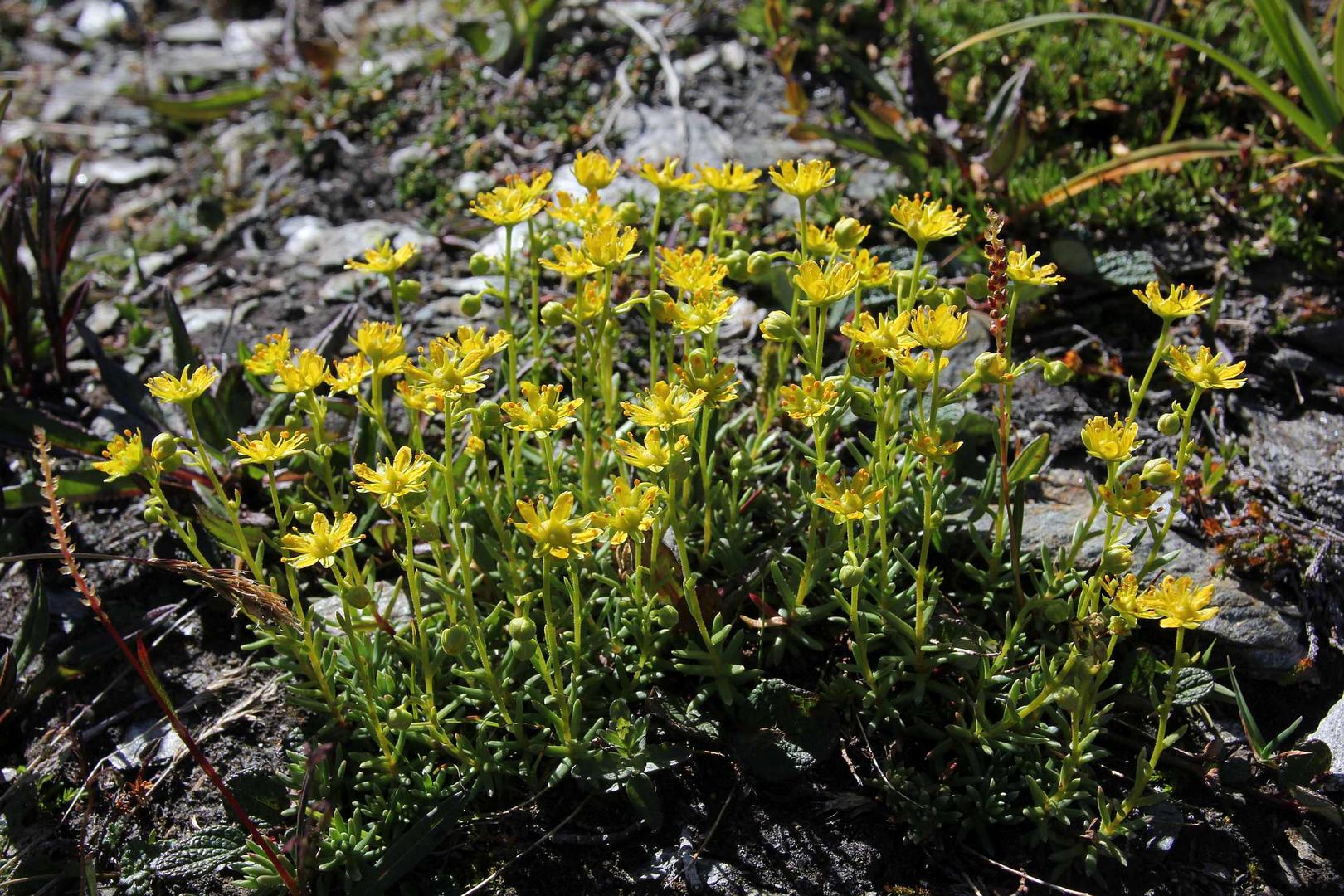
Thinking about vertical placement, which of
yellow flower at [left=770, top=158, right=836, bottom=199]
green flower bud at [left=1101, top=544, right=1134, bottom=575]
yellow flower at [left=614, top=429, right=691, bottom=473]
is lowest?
green flower bud at [left=1101, top=544, right=1134, bottom=575]

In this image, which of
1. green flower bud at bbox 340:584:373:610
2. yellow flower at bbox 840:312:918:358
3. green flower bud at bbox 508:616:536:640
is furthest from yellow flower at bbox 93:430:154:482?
yellow flower at bbox 840:312:918:358

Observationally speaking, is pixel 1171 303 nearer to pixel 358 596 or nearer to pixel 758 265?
pixel 758 265

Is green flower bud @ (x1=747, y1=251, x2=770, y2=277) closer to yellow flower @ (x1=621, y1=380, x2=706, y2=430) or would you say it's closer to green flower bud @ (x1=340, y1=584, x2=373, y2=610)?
yellow flower @ (x1=621, y1=380, x2=706, y2=430)

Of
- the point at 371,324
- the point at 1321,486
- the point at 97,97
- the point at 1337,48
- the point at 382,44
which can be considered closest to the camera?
the point at 371,324

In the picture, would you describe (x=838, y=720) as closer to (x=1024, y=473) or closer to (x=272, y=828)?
(x=1024, y=473)

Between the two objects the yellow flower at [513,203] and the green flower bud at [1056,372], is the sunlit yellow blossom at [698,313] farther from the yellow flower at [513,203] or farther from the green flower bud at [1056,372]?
the green flower bud at [1056,372]

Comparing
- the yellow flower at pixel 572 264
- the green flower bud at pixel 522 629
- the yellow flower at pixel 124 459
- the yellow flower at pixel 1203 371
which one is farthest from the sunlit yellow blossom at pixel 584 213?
the yellow flower at pixel 1203 371

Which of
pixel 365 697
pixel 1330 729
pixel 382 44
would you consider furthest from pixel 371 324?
pixel 382 44
